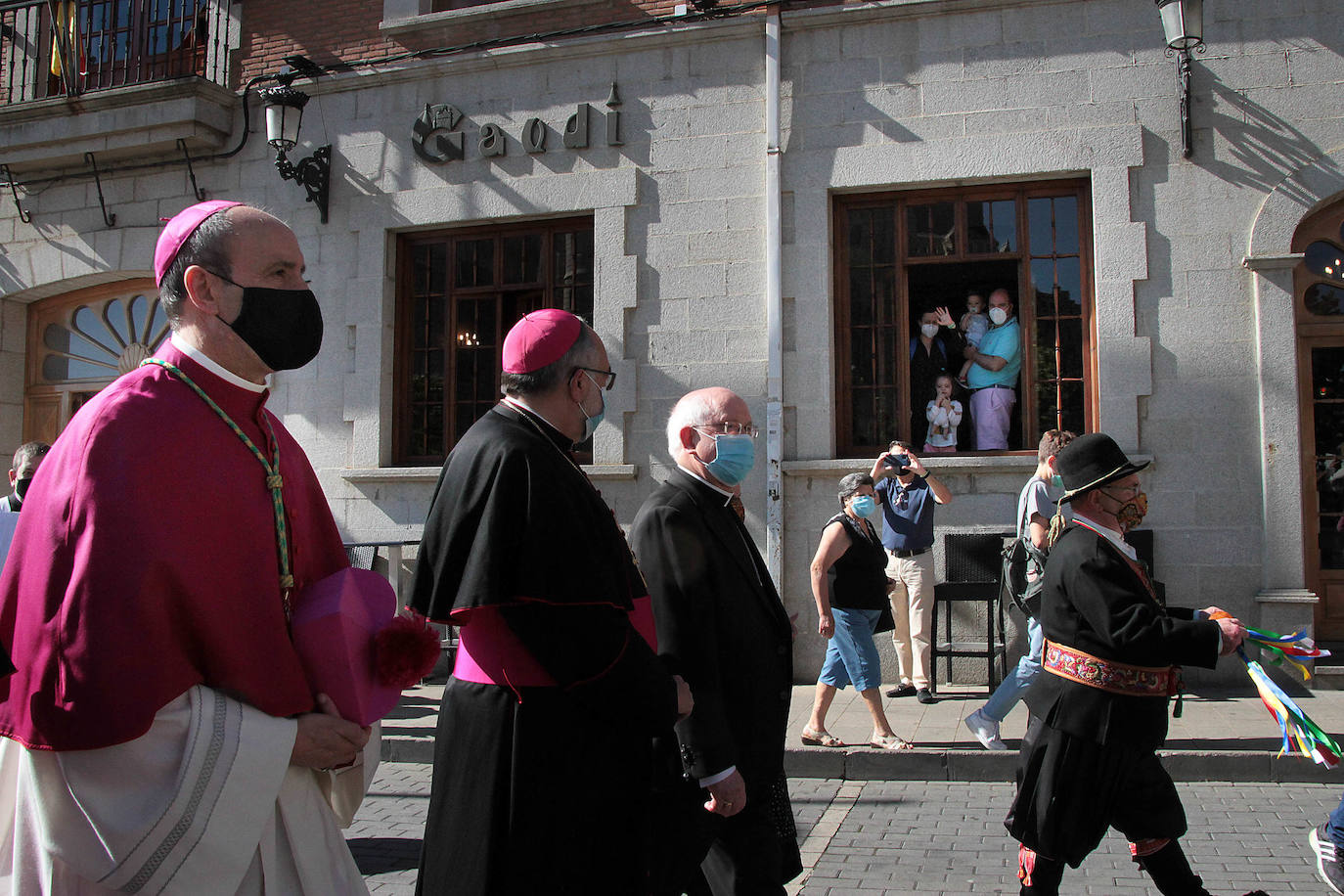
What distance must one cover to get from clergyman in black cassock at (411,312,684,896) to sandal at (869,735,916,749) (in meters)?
4.46

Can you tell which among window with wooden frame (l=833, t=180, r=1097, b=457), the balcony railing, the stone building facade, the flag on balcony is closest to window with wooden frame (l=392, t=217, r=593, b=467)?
the stone building facade

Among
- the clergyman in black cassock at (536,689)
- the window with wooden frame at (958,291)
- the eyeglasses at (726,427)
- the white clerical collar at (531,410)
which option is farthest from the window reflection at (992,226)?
the clergyman in black cassock at (536,689)

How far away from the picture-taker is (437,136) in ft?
33.8

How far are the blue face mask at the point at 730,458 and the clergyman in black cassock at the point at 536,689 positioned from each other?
2.97 feet

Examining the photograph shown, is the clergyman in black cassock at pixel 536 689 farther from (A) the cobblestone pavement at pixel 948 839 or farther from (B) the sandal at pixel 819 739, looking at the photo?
(B) the sandal at pixel 819 739

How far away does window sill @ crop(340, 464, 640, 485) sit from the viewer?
9.62m

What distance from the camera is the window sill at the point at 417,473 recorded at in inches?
379

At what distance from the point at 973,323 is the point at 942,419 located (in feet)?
2.82

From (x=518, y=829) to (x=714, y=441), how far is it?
4.67 feet

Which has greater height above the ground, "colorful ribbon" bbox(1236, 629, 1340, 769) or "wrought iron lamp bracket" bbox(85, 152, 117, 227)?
"wrought iron lamp bracket" bbox(85, 152, 117, 227)

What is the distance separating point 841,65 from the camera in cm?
942

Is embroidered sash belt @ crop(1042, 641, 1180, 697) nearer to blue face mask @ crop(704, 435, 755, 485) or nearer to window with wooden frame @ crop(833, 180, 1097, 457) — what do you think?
blue face mask @ crop(704, 435, 755, 485)

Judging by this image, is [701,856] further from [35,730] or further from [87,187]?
[87,187]

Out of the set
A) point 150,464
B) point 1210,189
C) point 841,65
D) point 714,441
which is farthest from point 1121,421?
point 150,464
